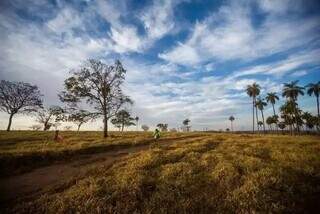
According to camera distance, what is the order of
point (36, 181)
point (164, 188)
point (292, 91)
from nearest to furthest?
1. point (164, 188)
2. point (36, 181)
3. point (292, 91)

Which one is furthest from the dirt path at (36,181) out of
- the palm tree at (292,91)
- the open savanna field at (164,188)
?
the palm tree at (292,91)

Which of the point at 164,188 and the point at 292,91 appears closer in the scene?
the point at 164,188

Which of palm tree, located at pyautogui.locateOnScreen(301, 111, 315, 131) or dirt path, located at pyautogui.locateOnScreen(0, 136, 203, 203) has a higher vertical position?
palm tree, located at pyautogui.locateOnScreen(301, 111, 315, 131)

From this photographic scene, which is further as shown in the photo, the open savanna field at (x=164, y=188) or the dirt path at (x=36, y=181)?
the dirt path at (x=36, y=181)

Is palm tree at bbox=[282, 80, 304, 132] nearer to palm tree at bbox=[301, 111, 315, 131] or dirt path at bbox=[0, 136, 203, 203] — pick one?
palm tree at bbox=[301, 111, 315, 131]

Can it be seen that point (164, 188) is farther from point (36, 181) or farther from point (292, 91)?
point (292, 91)

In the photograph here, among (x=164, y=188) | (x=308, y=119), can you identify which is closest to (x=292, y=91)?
(x=308, y=119)

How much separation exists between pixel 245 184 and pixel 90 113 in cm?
2894

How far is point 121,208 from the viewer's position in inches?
290

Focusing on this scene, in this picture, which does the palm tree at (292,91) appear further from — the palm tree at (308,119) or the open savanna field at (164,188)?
the open savanna field at (164,188)

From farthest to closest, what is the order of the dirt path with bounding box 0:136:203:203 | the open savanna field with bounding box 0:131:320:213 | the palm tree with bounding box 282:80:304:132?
the palm tree with bounding box 282:80:304:132 → the dirt path with bounding box 0:136:203:203 → the open savanna field with bounding box 0:131:320:213

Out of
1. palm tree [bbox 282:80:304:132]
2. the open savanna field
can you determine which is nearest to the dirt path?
the open savanna field

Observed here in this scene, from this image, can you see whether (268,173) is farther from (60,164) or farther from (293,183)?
(60,164)

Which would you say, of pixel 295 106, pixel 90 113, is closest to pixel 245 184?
pixel 90 113
